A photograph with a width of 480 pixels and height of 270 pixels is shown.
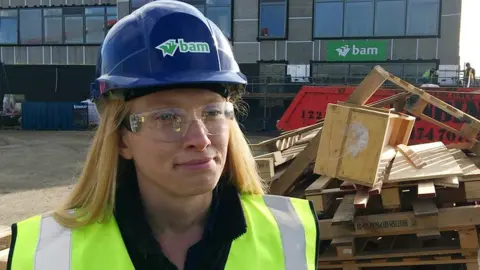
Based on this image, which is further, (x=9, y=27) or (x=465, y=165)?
(x=9, y=27)

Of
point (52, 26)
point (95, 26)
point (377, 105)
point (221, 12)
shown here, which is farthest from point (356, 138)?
point (52, 26)

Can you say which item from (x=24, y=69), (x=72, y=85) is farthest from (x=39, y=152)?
(x=24, y=69)

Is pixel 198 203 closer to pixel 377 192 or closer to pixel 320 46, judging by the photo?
pixel 377 192

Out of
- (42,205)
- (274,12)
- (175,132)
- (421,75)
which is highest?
(274,12)

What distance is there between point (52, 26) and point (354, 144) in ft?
82.4

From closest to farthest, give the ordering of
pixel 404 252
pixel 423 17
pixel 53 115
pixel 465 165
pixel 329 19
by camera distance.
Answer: pixel 404 252 < pixel 465 165 < pixel 423 17 < pixel 329 19 < pixel 53 115

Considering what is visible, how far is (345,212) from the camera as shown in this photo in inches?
162

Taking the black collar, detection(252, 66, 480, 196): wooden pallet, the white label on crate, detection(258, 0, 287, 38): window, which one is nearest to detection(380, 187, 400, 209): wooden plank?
the white label on crate

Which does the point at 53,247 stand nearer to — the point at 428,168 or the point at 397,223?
the point at 397,223

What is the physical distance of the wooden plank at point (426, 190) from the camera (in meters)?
3.90

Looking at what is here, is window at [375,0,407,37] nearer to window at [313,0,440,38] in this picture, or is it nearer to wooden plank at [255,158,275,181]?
window at [313,0,440,38]

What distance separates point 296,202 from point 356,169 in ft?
8.09

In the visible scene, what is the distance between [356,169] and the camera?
419 centimetres

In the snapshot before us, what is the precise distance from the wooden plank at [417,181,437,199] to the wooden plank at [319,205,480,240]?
6.7 inches
